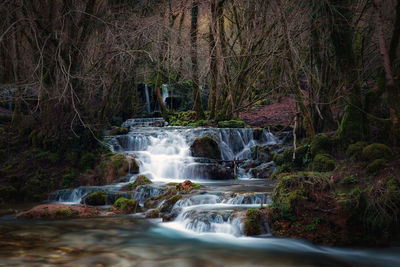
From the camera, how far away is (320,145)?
9.66 m

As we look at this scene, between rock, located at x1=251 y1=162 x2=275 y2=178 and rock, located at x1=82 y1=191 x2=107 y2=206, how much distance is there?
5865 millimetres

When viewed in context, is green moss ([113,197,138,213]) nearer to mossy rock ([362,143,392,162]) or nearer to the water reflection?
the water reflection

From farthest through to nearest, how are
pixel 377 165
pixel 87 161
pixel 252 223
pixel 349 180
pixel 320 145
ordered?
pixel 87 161 < pixel 320 145 < pixel 349 180 < pixel 377 165 < pixel 252 223

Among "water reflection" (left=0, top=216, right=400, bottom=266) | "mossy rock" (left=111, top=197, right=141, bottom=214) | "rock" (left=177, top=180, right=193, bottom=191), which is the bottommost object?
"water reflection" (left=0, top=216, right=400, bottom=266)

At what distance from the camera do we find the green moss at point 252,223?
19.7ft

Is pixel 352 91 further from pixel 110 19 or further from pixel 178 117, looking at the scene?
pixel 178 117

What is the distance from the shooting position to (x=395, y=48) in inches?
305

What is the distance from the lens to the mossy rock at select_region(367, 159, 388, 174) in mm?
7001

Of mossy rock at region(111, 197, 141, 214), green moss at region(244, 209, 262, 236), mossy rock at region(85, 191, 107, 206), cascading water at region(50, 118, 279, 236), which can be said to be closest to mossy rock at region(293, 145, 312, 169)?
cascading water at region(50, 118, 279, 236)

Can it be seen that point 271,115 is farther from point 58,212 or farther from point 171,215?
point 58,212

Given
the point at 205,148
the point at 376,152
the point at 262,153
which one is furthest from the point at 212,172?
the point at 376,152

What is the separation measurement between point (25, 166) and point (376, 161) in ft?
32.1

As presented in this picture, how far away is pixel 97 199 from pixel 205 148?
576cm

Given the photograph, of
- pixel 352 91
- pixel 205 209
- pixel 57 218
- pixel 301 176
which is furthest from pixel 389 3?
pixel 57 218
